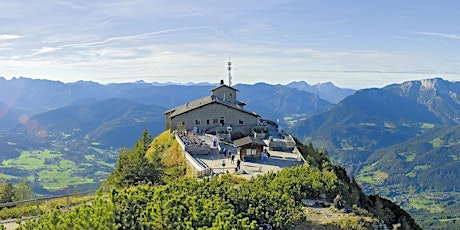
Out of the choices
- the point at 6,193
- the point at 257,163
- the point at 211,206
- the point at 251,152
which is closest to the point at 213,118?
the point at 251,152

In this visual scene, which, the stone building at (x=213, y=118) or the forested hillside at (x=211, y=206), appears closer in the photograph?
the forested hillside at (x=211, y=206)

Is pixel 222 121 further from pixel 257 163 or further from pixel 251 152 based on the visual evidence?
pixel 257 163

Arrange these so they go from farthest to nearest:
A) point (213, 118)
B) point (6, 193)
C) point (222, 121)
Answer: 1. point (222, 121)
2. point (213, 118)
3. point (6, 193)

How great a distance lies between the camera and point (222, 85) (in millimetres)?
67000

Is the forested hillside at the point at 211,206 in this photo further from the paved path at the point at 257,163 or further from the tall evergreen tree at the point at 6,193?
the tall evergreen tree at the point at 6,193

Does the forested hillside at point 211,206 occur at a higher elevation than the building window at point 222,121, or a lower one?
lower

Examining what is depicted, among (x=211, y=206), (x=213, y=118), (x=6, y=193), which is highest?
(x=213, y=118)

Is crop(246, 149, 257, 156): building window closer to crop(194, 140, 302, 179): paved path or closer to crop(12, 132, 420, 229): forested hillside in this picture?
crop(194, 140, 302, 179): paved path

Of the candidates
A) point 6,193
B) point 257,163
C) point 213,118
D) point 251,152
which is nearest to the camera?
point 6,193

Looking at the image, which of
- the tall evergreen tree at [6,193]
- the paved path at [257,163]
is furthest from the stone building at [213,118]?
the tall evergreen tree at [6,193]

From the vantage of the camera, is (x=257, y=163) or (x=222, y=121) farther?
(x=222, y=121)

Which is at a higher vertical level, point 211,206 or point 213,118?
point 213,118

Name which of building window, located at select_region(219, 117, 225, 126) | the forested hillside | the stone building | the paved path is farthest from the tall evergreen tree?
building window, located at select_region(219, 117, 225, 126)

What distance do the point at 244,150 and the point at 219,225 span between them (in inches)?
1015
